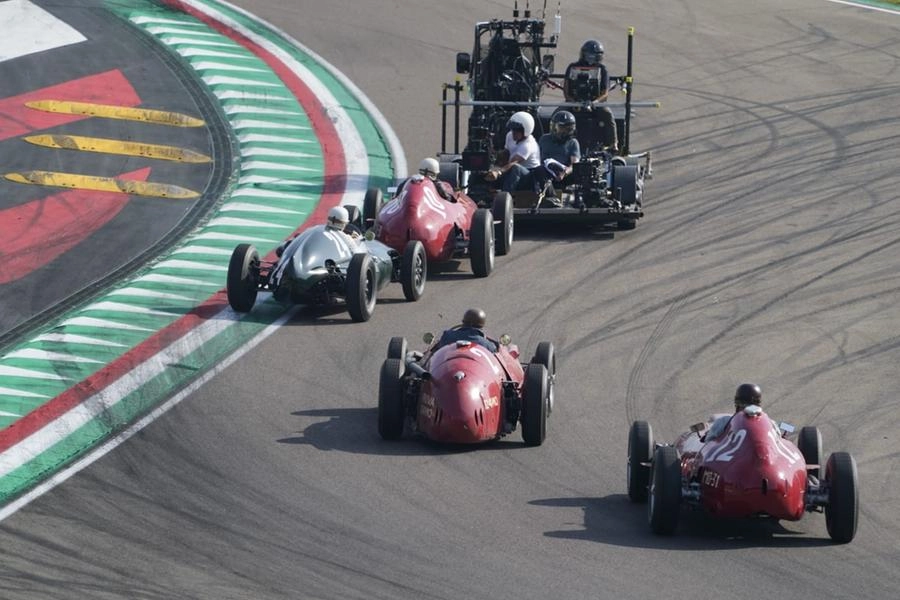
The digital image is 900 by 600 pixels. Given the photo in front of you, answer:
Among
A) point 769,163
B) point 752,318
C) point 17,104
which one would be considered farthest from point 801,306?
point 17,104

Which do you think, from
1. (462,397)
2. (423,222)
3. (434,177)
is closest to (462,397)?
(462,397)

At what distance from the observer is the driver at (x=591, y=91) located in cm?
2973

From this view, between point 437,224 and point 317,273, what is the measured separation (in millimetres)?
2647

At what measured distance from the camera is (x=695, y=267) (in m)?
26.4

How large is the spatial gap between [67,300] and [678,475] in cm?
1110

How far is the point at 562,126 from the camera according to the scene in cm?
2831

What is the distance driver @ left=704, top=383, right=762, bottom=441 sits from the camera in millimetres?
16797

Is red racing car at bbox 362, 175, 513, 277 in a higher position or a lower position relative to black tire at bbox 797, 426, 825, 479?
higher

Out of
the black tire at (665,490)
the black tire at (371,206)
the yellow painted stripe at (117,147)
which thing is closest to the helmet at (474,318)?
the black tire at (665,490)

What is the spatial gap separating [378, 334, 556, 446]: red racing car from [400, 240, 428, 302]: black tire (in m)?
4.66

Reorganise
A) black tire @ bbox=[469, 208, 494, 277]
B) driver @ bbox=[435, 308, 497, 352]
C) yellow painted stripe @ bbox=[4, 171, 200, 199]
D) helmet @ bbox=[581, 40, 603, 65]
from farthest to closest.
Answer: helmet @ bbox=[581, 40, 603, 65], yellow painted stripe @ bbox=[4, 171, 200, 199], black tire @ bbox=[469, 208, 494, 277], driver @ bbox=[435, 308, 497, 352]

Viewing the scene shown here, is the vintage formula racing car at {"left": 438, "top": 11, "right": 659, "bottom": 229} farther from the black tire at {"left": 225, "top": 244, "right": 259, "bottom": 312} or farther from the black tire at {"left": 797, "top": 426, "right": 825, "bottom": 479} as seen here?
the black tire at {"left": 797, "top": 426, "right": 825, "bottom": 479}

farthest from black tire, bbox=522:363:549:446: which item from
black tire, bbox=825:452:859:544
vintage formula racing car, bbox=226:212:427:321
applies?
vintage formula racing car, bbox=226:212:427:321

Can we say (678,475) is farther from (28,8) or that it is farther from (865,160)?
(28,8)
